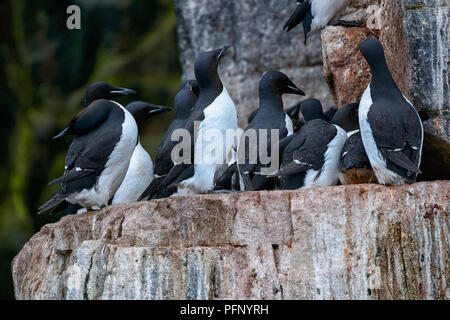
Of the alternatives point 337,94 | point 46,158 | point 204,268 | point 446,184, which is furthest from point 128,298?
point 46,158

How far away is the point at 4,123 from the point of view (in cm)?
1168

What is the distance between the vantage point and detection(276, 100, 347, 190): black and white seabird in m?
6.16

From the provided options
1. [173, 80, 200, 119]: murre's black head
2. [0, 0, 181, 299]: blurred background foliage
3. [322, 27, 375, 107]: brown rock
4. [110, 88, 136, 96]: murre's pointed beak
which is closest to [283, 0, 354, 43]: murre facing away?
[322, 27, 375, 107]: brown rock

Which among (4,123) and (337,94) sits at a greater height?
(337,94)

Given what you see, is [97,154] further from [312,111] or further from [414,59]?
[414,59]

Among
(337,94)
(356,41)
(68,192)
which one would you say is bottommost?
(68,192)

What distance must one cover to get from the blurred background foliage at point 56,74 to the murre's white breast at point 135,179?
151 inches

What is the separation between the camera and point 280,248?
17.3ft

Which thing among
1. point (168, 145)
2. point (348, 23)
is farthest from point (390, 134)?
point (348, 23)

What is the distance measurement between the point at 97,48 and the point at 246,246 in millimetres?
6862

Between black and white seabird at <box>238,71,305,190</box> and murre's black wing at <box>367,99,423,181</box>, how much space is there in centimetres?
92

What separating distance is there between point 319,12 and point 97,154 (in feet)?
8.37
